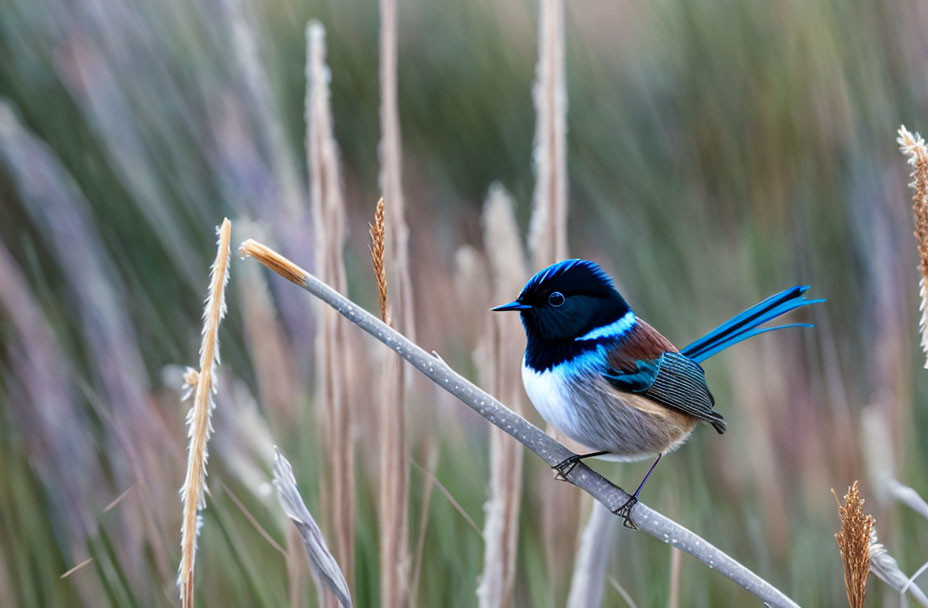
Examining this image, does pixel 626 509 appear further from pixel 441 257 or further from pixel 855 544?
pixel 441 257

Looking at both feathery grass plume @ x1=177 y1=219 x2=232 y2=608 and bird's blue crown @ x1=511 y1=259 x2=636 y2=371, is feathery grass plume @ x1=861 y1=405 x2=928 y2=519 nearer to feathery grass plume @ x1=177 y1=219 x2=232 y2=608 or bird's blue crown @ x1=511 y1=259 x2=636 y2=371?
bird's blue crown @ x1=511 y1=259 x2=636 y2=371

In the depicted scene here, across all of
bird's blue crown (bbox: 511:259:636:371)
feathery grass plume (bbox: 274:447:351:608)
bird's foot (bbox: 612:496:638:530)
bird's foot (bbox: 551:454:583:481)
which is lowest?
bird's foot (bbox: 612:496:638:530)

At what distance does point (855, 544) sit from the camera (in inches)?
28.9

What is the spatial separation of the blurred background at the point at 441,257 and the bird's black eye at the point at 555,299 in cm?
28

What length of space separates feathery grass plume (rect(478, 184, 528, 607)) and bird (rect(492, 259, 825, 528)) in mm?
125

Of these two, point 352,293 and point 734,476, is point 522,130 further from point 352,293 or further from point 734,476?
point 734,476

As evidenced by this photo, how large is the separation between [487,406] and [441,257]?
48cm

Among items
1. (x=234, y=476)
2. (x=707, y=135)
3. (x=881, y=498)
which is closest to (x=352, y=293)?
(x=234, y=476)

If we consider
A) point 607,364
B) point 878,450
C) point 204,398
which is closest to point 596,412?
point 607,364

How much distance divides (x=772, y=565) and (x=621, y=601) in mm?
Result: 191

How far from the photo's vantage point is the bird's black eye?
86cm

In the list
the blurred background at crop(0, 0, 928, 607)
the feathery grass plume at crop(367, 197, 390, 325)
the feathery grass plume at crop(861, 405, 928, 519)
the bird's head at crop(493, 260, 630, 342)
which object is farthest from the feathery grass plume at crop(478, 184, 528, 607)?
the feathery grass plume at crop(861, 405, 928, 519)

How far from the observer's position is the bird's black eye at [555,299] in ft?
2.82

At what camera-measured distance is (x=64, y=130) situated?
1.21m
